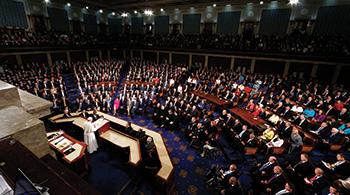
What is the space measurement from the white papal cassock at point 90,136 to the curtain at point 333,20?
2279cm

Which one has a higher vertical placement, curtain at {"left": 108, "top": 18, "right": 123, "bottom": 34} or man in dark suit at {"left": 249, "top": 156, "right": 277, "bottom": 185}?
curtain at {"left": 108, "top": 18, "right": 123, "bottom": 34}

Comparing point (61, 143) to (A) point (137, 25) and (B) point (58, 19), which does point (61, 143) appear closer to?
(B) point (58, 19)

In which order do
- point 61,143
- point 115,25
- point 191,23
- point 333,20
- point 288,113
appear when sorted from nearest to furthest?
point 61,143, point 288,113, point 333,20, point 191,23, point 115,25

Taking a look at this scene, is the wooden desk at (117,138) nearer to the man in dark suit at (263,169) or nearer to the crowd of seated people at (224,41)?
the man in dark suit at (263,169)

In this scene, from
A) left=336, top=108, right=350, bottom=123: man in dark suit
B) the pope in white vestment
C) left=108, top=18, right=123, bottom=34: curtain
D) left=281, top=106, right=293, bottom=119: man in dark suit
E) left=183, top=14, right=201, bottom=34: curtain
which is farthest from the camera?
left=108, top=18, right=123, bottom=34: curtain

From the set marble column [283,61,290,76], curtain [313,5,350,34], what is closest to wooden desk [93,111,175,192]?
marble column [283,61,290,76]

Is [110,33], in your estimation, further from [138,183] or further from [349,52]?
[349,52]

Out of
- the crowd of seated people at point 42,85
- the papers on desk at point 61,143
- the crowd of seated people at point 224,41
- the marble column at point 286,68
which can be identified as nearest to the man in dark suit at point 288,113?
the crowd of seated people at point 224,41

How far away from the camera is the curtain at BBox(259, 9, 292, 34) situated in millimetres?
17781

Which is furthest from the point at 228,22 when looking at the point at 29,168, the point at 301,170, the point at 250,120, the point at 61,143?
the point at 29,168

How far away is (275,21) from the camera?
18.2 m

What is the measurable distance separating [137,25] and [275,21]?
2114cm

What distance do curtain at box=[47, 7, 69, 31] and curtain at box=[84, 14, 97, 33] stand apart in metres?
2.92

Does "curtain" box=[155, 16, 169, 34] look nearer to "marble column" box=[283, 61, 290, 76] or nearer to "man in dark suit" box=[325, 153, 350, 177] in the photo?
"marble column" box=[283, 61, 290, 76]
